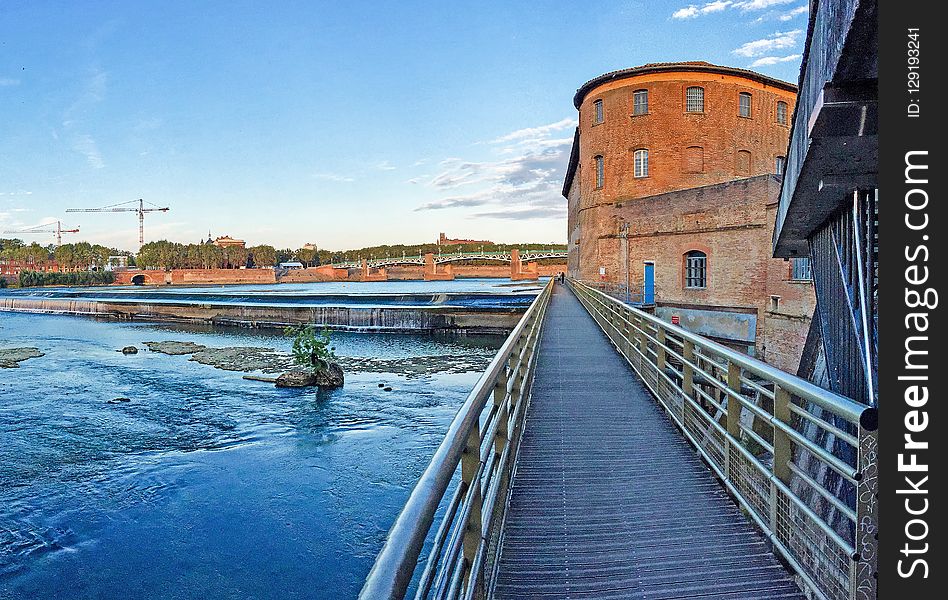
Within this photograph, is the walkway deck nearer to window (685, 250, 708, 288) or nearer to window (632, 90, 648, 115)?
window (685, 250, 708, 288)

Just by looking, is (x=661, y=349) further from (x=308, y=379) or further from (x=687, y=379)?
(x=308, y=379)

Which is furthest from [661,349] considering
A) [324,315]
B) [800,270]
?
[324,315]

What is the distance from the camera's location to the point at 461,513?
7.93 ft

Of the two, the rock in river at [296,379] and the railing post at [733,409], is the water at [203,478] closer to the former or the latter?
the rock in river at [296,379]

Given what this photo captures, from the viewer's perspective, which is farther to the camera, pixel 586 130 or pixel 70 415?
pixel 586 130

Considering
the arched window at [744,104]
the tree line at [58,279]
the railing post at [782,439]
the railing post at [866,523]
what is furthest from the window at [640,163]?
the tree line at [58,279]

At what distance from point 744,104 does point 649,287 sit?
12.1 metres

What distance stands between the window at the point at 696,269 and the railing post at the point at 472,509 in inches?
834

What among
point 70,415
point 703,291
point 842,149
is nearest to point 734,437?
point 842,149

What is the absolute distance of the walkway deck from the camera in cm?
296

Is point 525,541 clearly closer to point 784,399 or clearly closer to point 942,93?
point 784,399

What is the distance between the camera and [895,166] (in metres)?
1.97

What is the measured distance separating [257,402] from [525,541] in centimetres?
1262

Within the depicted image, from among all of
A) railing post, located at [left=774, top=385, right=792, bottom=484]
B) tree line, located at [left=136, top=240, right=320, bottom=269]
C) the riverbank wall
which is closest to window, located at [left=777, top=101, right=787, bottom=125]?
the riverbank wall
